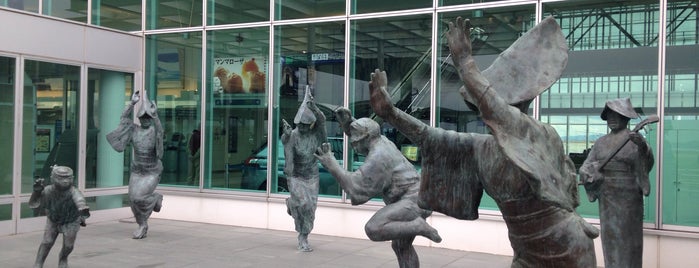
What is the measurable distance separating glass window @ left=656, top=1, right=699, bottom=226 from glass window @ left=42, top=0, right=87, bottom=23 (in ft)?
35.4

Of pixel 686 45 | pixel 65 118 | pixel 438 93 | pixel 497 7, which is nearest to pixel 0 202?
pixel 65 118

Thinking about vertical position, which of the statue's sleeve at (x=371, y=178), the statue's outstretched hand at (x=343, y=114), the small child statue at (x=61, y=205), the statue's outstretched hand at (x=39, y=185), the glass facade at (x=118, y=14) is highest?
the glass facade at (x=118, y=14)

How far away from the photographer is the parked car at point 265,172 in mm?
11305

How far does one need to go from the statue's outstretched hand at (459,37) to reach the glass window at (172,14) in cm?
1072

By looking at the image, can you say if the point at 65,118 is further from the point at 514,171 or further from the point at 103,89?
the point at 514,171

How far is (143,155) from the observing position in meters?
10.8

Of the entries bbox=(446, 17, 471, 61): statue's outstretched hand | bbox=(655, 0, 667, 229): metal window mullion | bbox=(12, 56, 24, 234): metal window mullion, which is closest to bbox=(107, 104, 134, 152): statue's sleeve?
bbox=(12, 56, 24, 234): metal window mullion

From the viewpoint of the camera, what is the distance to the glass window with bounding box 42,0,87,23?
43.9ft

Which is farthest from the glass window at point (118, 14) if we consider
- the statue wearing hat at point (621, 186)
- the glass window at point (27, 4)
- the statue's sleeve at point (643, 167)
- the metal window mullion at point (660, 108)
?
the statue's sleeve at point (643, 167)

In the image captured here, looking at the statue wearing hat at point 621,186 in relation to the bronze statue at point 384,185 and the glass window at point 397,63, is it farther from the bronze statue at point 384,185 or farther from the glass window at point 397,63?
the glass window at point 397,63

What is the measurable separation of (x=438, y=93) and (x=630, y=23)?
2.97 m

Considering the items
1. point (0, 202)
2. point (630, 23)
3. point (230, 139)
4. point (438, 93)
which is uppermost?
point (630, 23)

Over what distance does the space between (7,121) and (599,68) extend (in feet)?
31.0

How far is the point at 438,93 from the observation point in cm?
1045
